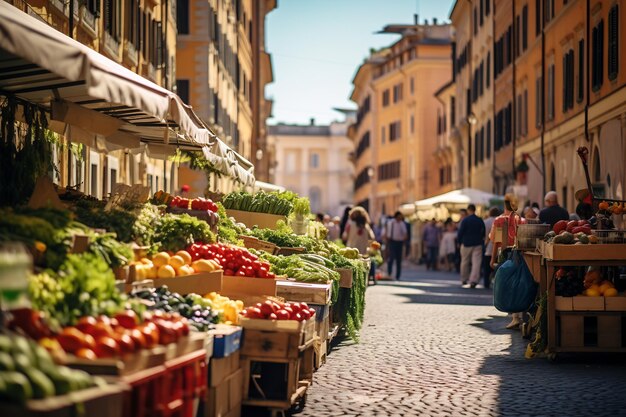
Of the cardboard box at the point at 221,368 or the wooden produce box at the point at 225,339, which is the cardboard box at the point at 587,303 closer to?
the wooden produce box at the point at 225,339

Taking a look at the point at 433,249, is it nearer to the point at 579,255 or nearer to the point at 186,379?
the point at 579,255

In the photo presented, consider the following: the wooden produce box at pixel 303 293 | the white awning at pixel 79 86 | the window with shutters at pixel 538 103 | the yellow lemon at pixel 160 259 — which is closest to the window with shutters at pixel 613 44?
the window with shutters at pixel 538 103

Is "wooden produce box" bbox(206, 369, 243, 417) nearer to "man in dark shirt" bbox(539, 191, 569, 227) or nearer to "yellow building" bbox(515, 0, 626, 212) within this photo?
"man in dark shirt" bbox(539, 191, 569, 227)

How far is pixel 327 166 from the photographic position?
157000 mm

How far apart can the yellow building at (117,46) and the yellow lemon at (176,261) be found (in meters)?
5.23

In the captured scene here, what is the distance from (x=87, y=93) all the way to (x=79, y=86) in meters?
0.79

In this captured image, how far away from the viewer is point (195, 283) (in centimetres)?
1027

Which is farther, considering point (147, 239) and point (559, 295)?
point (559, 295)

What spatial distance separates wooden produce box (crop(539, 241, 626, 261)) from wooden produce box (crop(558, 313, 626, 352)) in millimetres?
601

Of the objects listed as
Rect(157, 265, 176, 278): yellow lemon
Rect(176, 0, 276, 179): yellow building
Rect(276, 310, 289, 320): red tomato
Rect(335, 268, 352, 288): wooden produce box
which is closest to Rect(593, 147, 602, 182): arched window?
Rect(335, 268, 352, 288): wooden produce box

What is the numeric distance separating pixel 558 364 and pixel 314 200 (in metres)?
145

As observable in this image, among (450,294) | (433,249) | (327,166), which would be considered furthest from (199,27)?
(327,166)

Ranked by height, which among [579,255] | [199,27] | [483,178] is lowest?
[579,255]

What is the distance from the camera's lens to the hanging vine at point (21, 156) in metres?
12.6
